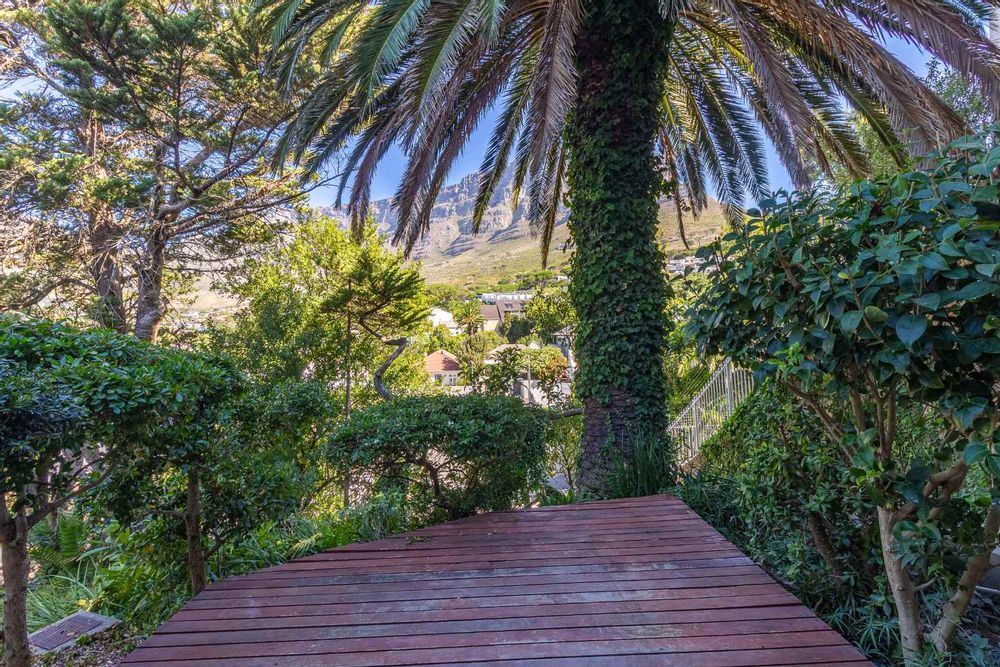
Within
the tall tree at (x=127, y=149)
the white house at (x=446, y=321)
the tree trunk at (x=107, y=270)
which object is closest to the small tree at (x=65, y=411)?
the tree trunk at (x=107, y=270)

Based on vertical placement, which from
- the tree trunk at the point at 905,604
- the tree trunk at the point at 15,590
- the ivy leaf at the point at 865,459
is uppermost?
the ivy leaf at the point at 865,459

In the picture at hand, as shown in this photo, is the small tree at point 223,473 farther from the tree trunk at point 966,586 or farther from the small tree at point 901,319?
the tree trunk at point 966,586

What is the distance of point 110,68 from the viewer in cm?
754

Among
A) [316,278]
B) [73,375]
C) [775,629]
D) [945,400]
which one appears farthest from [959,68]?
[316,278]

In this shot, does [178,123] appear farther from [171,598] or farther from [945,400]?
[945,400]

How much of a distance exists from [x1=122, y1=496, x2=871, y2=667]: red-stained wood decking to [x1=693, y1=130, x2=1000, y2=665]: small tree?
58cm

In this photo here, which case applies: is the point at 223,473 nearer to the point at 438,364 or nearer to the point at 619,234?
the point at 619,234

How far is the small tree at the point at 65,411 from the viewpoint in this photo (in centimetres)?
179

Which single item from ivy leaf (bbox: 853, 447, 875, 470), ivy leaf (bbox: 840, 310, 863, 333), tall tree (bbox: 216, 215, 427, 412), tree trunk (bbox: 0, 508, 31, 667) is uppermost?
tall tree (bbox: 216, 215, 427, 412)

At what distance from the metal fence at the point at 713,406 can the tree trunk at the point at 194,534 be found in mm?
4869

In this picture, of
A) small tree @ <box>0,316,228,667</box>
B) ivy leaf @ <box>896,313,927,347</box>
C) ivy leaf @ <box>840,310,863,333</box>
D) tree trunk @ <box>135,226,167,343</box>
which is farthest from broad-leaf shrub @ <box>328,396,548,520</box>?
tree trunk @ <box>135,226,167,343</box>

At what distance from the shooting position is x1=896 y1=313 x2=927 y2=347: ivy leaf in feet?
4.60

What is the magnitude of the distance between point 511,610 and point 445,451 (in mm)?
1385

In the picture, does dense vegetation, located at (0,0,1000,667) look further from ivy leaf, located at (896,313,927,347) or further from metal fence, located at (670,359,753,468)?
metal fence, located at (670,359,753,468)
